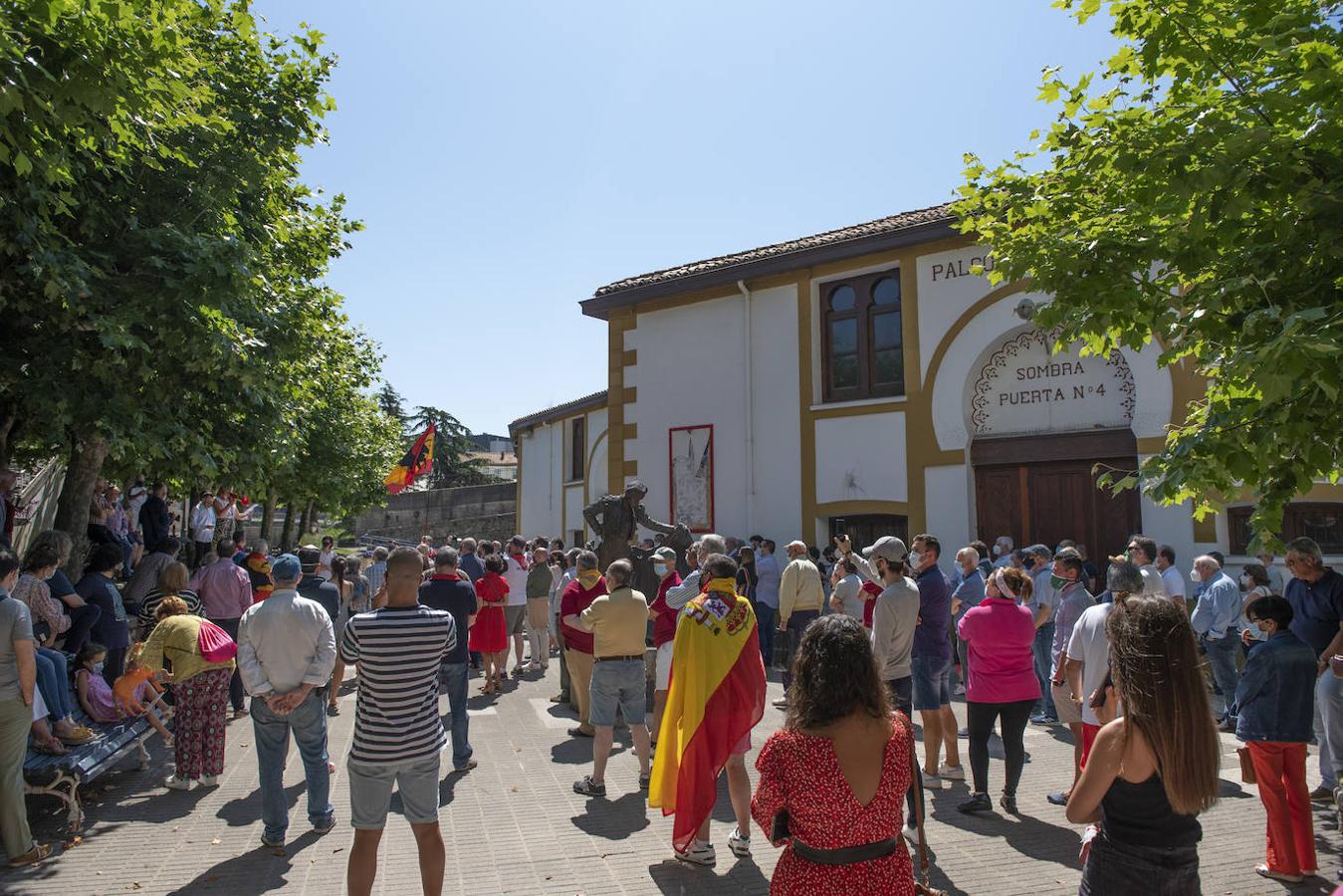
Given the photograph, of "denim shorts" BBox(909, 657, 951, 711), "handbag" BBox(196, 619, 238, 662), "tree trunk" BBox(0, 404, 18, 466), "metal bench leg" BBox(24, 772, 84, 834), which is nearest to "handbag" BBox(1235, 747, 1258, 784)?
"denim shorts" BBox(909, 657, 951, 711)

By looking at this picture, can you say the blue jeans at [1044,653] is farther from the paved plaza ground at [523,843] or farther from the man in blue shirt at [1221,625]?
the paved plaza ground at [523,843]

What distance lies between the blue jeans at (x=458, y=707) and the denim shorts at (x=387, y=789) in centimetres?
287

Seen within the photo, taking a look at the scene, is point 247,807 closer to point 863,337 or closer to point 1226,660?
point 1226,660

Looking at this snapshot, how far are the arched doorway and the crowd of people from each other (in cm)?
387

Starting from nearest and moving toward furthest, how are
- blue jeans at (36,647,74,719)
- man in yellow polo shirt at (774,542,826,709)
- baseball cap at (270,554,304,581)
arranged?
baseball cap at (270,554,304,581) < blue jeans at (36,647,74,719) < man in yellow polo shirt at (774,542,826,709)

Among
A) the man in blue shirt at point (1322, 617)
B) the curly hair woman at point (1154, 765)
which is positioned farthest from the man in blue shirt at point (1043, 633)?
the curly hair woman at point (1154, 765)

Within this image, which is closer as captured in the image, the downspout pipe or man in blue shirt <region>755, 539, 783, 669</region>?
man in blue shirt <region>755, 539, 783, 669</region>

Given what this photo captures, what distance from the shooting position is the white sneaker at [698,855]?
5.20m

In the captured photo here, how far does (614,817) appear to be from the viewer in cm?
623

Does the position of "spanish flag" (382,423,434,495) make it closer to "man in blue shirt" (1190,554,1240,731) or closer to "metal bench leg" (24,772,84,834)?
"metal bench leg" (24,772,84,834)

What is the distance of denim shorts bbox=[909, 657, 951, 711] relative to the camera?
6.63m

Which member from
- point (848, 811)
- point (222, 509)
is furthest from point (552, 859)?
point (222, 509)

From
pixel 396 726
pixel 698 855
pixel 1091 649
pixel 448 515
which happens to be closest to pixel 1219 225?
pixel 1091 649

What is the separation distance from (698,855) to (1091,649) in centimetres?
274
